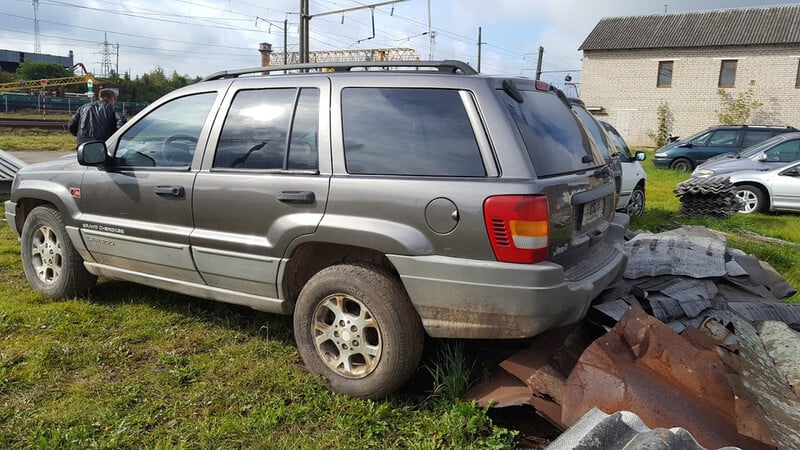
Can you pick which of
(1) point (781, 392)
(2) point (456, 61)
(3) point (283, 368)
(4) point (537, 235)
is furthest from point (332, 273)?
(1) point (781, 392)

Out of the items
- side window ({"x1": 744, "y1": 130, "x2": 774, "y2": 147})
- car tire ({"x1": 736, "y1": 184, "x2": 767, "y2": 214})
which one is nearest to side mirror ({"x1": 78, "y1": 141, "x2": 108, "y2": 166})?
car tire ({"x1": 736, "y1": 184, "x2": 767, "y2": 214})

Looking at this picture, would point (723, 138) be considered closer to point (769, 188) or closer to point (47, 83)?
point (769, 188)

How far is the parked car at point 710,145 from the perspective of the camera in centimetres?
1702

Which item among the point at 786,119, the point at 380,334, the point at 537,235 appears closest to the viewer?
the point at 537,235

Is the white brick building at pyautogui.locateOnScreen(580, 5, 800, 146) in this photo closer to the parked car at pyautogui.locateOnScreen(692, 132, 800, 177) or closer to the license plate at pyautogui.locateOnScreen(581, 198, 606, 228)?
the parked car at pyautogui.locateOnScreen(692, 132, 800, 177)

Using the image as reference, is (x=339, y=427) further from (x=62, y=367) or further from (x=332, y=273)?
(x=62, y=367)

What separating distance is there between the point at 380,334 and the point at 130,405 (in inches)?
57.4

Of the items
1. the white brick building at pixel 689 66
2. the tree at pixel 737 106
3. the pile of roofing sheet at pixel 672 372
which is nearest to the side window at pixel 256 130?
the pile of roofing sheet at pixel 672 372

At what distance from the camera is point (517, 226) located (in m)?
2.88

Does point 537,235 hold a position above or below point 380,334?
above

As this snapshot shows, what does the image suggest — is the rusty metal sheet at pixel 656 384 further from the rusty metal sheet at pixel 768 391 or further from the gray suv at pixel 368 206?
the gray suv at pixel 368 206

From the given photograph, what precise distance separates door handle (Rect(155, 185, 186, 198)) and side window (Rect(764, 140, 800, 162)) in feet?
37.1

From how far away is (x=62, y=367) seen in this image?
3.71m

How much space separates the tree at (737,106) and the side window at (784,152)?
23.8 m
